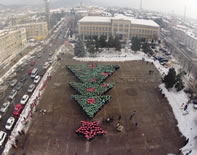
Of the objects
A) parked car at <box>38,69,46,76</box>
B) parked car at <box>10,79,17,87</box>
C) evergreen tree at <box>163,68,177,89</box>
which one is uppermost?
evergreen tree at <box>163,68,177,89</box>

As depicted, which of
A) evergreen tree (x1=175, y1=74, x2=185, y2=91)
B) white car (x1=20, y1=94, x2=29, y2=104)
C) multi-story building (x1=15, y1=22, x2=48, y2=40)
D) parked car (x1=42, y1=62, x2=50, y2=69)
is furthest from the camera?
multi-story building (x1=15, y1=22, x2=48, y2=40)

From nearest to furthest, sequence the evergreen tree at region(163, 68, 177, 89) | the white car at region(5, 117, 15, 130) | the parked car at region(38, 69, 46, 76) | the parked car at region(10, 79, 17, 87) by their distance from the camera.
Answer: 1. the white car at region(5, 117, 15, 130)
2. the evergreen tree at region(163, 68, 177, 89)
3. the parked car at region(10, 79, 17, 87)
4. the parked car at region(38, 69, 46, 76)

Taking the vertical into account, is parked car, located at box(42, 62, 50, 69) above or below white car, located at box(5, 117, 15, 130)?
above

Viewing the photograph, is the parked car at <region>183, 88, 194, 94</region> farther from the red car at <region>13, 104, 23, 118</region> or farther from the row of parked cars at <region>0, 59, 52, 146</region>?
the red car at <region>13, 104, 23, 118</region>

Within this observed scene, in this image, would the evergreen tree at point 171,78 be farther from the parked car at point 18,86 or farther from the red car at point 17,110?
the parked car at point 18,86

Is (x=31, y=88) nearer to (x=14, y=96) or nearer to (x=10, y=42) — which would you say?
(x=14, y=96)

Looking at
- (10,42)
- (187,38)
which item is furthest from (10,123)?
(187,38)

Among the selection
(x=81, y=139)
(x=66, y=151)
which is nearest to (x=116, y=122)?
(x=81, y=139)

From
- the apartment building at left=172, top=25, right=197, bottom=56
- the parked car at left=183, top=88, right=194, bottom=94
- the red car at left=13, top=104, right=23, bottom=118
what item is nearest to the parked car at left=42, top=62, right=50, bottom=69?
the red car at left=13, top=104, right=23, bottom=118
